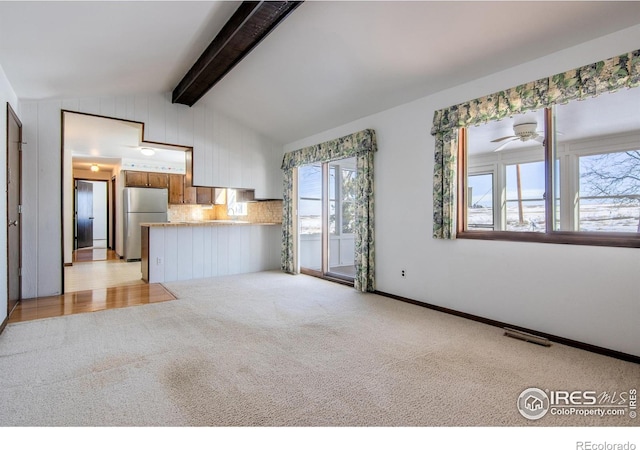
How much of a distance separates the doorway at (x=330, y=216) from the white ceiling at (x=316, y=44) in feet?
5.61

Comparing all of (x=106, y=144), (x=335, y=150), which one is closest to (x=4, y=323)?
(x=335, y=150)

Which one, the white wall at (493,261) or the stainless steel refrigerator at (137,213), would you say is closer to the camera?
the white wall at (493,261)

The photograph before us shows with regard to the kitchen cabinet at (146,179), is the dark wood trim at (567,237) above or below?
below

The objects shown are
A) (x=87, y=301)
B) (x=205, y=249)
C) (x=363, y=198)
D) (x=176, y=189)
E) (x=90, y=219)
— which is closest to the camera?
(x=87, y=301)

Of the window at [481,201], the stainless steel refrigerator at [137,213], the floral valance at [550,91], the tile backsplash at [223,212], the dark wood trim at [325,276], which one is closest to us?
the floral valance at [550,91]

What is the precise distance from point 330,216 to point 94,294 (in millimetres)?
3649

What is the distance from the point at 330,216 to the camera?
5746 mm

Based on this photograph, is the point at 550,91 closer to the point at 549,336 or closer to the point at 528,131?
the point at 528,131

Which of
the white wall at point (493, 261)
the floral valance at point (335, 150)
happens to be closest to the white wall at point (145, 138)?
the floral valance at point (335, 150)

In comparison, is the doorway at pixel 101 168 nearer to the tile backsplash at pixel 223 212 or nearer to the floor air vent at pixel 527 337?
the tile backsplash at pixel 223 212

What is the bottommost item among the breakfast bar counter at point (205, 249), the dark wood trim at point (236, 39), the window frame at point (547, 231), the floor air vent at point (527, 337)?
the floor air vent at point (527, 337)

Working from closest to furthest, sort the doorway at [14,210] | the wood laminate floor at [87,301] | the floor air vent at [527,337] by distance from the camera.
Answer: the floor air vent at [527,337], the doorway at [14,210], the wood laminate floor at [87,301]

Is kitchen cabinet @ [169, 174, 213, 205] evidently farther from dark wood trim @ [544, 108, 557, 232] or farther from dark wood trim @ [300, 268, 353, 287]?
dark wood trim @ [544, 108, 557, 232]

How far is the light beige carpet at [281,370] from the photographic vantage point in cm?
165
